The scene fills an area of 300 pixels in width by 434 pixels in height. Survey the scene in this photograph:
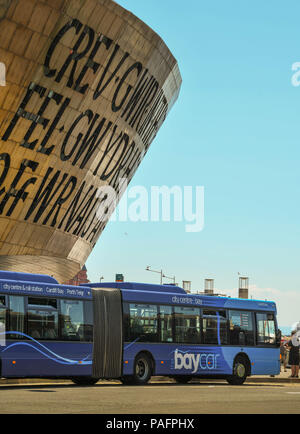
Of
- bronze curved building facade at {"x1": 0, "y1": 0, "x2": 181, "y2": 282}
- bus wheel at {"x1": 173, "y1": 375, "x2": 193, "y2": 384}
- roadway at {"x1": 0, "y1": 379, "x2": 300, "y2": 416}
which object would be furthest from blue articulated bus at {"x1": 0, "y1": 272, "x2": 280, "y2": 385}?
bronze curved building facade at {"x1": 0, "y1": 0, "x2": 181, "y2": 282}

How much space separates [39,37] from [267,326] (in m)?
14.2

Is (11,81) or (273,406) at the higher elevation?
(11,81)

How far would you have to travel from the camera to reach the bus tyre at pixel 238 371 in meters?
27.1

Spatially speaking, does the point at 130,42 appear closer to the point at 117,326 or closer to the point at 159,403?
the point at 117,326

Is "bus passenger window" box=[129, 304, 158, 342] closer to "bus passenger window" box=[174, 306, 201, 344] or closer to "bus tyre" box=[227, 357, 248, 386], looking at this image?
"bus passenger window" box=[174, 306, 201, 344]

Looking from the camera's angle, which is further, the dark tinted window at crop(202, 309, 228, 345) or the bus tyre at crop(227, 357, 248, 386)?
the bus tyre at crop(227, 357, 248, 386)

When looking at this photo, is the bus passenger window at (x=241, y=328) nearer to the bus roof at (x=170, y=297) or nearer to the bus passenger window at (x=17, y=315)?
the bus roof at (x=170, y=297)

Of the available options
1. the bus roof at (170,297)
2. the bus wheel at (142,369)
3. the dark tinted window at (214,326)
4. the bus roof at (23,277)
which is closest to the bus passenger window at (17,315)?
the bus roof at (23,277)

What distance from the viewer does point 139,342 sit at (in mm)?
24531

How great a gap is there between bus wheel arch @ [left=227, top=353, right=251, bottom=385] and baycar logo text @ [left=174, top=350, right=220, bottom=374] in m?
1.00

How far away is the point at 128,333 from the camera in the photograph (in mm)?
24219

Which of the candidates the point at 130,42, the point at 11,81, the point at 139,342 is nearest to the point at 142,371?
the point at 139,342

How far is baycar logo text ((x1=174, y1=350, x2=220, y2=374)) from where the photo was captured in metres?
25.4

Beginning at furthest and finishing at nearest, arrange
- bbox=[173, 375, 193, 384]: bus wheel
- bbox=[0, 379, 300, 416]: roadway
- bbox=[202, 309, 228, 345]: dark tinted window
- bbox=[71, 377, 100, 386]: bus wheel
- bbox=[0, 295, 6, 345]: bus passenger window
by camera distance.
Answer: bbox=[173, 375, 193, 384]: bus wheel, bbox=[202, 309, 228, 345]: dark tinted window, bbox=[71, 377, 100, 386]: bus wheel, bbox=[0, 295, 6, 345]: bus passenger window, bbox=[0, 379, 300, 416]: roadway
